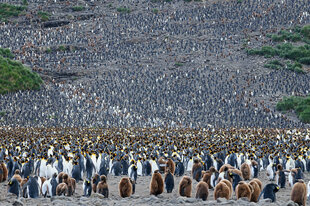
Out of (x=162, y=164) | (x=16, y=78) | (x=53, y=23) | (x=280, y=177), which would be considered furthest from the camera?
(x=53, y=23)

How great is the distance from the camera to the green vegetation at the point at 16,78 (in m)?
48.8

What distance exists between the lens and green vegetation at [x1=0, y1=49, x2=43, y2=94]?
1921 inches

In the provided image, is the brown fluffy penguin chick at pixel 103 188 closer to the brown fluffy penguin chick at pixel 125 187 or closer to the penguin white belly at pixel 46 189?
the brown fluffy penguin chick at pixel 125 187

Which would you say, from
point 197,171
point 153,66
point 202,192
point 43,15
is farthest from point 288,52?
point 202,192

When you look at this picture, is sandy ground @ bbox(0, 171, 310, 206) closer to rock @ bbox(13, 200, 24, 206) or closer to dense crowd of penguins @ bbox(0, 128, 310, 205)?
rock @ bbox(13, 200, 24, 206)

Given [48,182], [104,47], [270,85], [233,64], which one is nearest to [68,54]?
[104,47]

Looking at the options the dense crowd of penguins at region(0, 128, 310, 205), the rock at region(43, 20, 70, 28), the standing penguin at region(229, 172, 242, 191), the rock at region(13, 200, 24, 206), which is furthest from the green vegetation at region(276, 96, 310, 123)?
the rock at region(43, 20, 70, 28)

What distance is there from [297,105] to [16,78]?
957 inches

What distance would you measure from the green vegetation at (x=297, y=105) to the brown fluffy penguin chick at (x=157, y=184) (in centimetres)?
3073

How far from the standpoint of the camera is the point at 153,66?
189ft

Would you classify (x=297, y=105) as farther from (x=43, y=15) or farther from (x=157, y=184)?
(x=43, y=15)

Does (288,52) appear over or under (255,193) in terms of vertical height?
over

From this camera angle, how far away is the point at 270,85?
1948 inches

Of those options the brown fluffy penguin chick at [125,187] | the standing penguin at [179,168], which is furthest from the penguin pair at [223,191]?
the standing penguin at [179,168]
